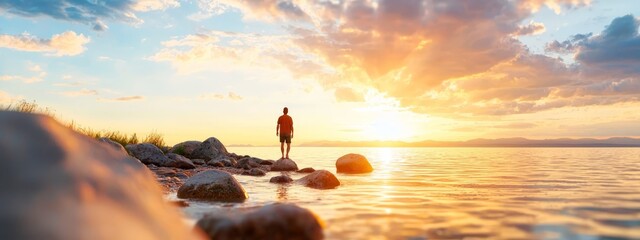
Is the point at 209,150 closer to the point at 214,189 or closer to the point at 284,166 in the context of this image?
the point at 284,166

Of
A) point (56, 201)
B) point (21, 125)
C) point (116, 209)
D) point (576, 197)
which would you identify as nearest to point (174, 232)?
point (116, 209)

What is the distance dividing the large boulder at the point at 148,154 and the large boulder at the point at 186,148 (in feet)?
13.2

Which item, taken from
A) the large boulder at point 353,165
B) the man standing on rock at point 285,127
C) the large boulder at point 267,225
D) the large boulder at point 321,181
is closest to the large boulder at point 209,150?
the man standing on rock at point 285,127

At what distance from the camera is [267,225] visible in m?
4.30

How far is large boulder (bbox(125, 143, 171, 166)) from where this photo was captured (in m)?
15.9

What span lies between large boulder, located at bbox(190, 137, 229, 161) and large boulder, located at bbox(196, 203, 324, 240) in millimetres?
16828

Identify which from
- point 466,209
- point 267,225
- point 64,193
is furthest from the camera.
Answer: point 466,209

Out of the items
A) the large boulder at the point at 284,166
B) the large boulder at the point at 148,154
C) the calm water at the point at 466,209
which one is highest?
the large boulder at the point at 148,154

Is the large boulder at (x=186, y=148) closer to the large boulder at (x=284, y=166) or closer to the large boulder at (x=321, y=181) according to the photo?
the large boulder at (x=284, y=166)

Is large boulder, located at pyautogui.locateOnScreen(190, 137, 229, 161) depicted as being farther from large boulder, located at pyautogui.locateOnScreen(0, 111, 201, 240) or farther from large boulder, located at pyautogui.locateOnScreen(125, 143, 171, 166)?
large boulder, located at pyautogui.locateOnScreen(0, 111, 201, 240)

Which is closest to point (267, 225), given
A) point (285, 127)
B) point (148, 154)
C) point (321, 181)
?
point (321, 181)

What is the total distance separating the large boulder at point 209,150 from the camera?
69.2 feet

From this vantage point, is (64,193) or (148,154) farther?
(148,154)

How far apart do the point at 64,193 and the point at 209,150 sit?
62.4 feet
